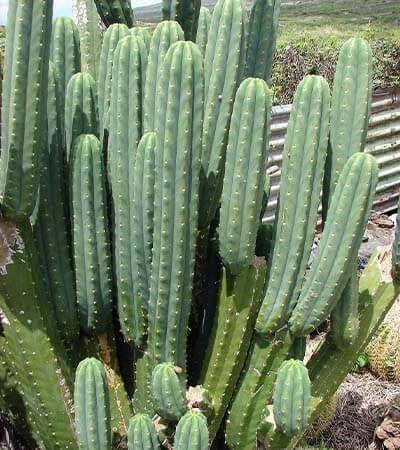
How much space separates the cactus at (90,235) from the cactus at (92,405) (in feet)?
1.44

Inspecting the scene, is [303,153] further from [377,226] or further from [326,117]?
[377,226]

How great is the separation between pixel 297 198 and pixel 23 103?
1031 mm

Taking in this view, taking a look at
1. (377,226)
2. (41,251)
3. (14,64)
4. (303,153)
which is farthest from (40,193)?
(377,226)

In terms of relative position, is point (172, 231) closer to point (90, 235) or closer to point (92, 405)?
point (90, 235)

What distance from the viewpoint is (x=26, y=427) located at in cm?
263

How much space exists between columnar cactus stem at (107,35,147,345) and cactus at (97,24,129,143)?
21 centimetres

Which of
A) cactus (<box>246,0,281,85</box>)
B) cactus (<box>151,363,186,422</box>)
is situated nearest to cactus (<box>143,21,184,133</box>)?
cactus (<box>246,0,281,85</box>)

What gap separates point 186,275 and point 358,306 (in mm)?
871

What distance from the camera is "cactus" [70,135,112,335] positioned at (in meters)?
2.35

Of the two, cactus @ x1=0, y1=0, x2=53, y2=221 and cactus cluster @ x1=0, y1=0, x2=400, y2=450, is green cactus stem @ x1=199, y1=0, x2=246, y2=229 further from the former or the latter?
cactus @ x1=0, y1=0, x2=53, y2=221

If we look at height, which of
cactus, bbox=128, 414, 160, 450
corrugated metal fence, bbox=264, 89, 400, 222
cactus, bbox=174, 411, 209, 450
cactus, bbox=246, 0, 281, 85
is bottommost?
corrugated metal fence, bbox=264, 89, 400, 222

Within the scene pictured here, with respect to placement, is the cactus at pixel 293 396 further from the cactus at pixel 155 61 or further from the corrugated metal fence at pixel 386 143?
the corrugated metal fence at pixel 386 143

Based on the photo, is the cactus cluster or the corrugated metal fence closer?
the cactus cluster

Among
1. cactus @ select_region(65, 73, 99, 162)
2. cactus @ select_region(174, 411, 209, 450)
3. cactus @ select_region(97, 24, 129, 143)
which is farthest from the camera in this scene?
cactus @ select_region(97, 24, 129, 143)
